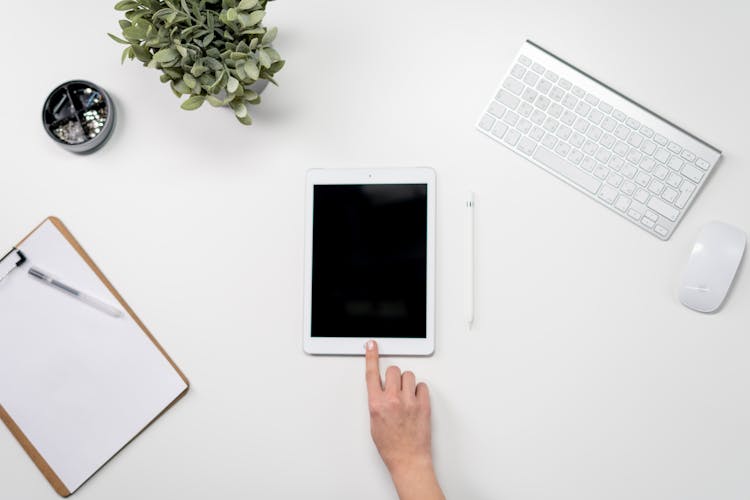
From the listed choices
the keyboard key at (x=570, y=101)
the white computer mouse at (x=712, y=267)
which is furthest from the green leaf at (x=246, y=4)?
the white computer mouse at (x=712, y=267)

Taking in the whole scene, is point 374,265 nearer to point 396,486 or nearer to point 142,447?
point 396,486

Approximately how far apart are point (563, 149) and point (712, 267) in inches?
10.9

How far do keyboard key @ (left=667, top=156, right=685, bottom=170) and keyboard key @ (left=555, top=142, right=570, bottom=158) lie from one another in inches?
6.0

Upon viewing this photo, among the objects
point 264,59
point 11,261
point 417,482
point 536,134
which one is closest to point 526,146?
point 536,134

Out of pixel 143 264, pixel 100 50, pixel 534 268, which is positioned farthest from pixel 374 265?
pixel 100 50

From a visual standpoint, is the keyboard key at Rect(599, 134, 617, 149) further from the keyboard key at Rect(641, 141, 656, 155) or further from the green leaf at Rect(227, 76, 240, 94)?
the green leaf at Rect(227, 76, 240, 94)

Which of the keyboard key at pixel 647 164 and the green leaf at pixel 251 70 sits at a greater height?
the green leaf at pixel 251 70

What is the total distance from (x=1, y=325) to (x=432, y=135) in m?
0.76

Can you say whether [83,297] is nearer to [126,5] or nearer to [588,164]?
[126,5]

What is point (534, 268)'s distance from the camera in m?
0.82

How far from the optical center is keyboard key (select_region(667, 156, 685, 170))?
81 centimetres

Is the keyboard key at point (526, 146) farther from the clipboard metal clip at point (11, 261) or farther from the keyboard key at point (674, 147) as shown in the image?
the clipboard metal clip at point (11, 261)

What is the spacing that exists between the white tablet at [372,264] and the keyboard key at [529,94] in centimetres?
19

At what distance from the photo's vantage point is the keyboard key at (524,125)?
2.72 ft
